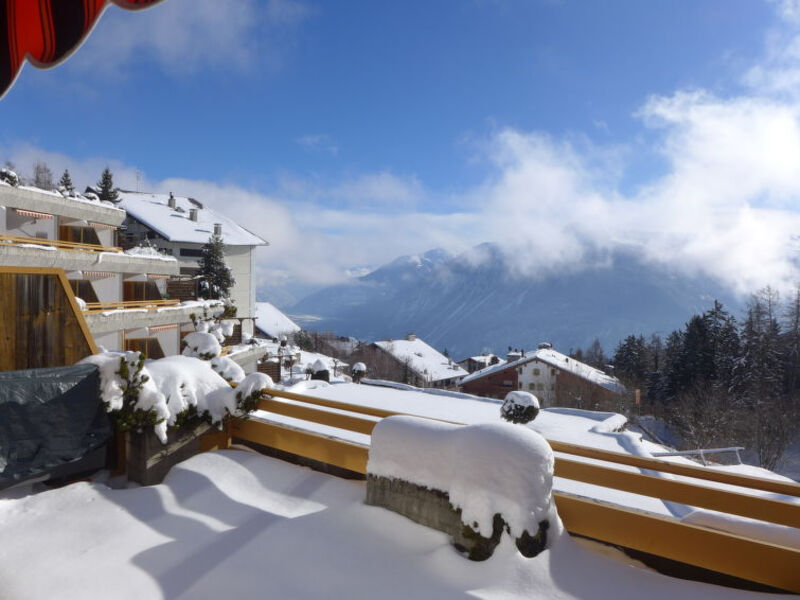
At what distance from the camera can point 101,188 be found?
4344 centimetres

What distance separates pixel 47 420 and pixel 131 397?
68cm

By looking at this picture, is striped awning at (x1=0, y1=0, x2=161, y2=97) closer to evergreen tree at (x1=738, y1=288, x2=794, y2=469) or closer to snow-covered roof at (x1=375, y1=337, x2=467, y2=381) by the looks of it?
evergreen tree at (x1=738, y1=288, x2=794, y2=469)

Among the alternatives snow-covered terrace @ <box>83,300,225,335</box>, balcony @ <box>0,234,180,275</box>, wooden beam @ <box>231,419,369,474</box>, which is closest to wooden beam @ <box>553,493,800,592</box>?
wooden beam @ <box>231,419,369,474</box>

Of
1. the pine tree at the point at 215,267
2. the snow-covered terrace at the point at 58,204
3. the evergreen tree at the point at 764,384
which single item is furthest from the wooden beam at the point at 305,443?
the pine tree at the point at 215,267

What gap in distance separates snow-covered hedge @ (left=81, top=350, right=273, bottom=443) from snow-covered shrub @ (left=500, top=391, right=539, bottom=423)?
266 inches

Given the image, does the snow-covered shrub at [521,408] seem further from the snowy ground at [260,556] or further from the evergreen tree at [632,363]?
the evergreen tree at [632,363]

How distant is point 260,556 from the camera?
3.34 metres

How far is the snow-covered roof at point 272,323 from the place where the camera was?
63188 millimetres

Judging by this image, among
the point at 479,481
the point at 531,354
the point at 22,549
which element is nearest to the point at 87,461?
the point at 22,549

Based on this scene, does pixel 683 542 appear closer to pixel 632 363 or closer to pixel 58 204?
pixel 58 204

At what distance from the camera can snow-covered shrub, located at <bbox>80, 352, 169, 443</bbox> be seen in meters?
4.56

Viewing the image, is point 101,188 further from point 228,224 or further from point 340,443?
point 340,443

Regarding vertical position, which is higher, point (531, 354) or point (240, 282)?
point (240, 282)

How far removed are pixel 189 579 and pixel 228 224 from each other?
49544mm
